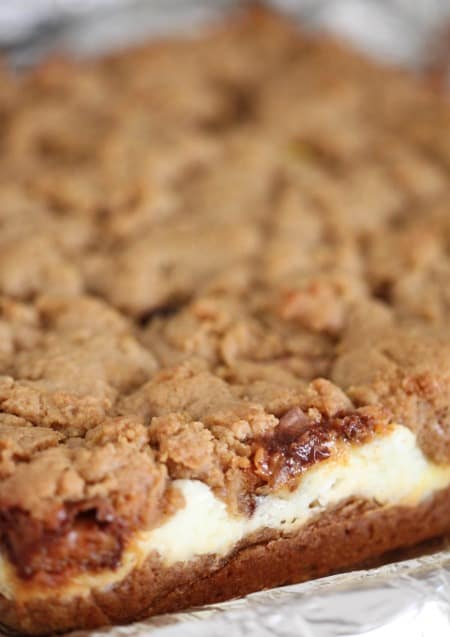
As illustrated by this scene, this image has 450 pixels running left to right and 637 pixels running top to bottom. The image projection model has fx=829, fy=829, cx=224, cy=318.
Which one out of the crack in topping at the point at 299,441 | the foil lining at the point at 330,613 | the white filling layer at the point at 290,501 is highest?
the crack in topping at the point at 299,441

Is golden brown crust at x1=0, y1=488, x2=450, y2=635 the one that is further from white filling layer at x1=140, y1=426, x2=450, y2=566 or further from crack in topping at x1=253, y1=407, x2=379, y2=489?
crack in topping at x1=253, y1=407, x2=379, y2=489

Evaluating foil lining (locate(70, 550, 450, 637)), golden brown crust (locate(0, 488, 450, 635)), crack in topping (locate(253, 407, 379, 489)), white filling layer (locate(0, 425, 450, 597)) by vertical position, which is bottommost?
foil lining (locate(70, 550, 450, 637))

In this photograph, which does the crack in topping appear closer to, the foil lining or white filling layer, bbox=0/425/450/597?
white filling layer, bbox=0/425/450/597

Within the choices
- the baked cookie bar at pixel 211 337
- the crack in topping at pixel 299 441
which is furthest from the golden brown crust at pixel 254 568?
the crack in topping at pixel 299 441

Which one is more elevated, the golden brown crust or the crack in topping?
the crack in topping

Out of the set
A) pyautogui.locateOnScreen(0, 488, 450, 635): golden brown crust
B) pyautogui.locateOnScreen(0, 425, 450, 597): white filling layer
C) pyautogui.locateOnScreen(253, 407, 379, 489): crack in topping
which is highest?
pyautogui.locateOnScreen(253, 407, 379, 489): crack in topping

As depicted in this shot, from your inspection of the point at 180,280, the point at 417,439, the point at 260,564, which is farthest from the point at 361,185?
the point at 260,564

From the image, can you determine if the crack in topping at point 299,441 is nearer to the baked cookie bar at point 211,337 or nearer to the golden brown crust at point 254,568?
the baked cookie bar at point 211,337

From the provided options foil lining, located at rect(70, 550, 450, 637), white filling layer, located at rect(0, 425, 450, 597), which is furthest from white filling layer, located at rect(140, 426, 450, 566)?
foil lining, located at rect(70, 550, 450, 637)
